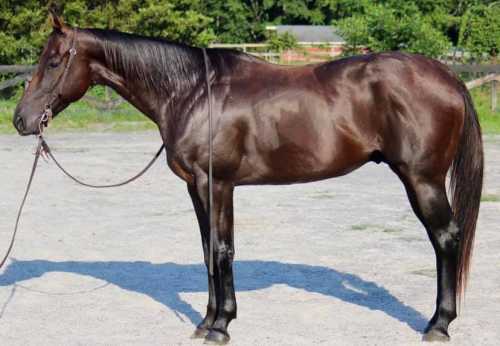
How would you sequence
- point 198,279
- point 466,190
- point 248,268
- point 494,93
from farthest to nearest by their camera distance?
point 494,93
point 248,268
point 198,279
point 466,190

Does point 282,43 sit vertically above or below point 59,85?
below

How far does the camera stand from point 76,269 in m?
7.31

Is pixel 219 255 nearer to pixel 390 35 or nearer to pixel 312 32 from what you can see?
pixel 390 35

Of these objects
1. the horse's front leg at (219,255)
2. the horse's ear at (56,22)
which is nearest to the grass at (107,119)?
the horse's front leg at (219,255)

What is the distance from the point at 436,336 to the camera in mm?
5262

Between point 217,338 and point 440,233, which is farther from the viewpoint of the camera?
point 440,233

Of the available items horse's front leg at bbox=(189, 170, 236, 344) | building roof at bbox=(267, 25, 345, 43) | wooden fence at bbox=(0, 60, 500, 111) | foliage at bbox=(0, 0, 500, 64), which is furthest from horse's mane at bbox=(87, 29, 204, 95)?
building roof at bbox=(267, 25, 345, 43)

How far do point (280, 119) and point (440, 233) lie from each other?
1.09 m

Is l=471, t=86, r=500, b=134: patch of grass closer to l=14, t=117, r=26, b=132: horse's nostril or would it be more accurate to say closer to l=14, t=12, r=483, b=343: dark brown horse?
l=14, t=12, r=483, b=343: dark brown horse

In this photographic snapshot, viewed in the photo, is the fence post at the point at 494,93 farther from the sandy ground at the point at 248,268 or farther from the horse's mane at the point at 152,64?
the horse's mane at the point at 152,64

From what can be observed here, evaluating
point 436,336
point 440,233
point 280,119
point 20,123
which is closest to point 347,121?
point 280,119

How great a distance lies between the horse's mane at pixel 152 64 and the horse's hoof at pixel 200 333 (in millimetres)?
1349

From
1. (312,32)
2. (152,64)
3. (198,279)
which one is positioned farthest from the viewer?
(312,32)

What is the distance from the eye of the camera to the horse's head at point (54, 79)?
5379 mm
